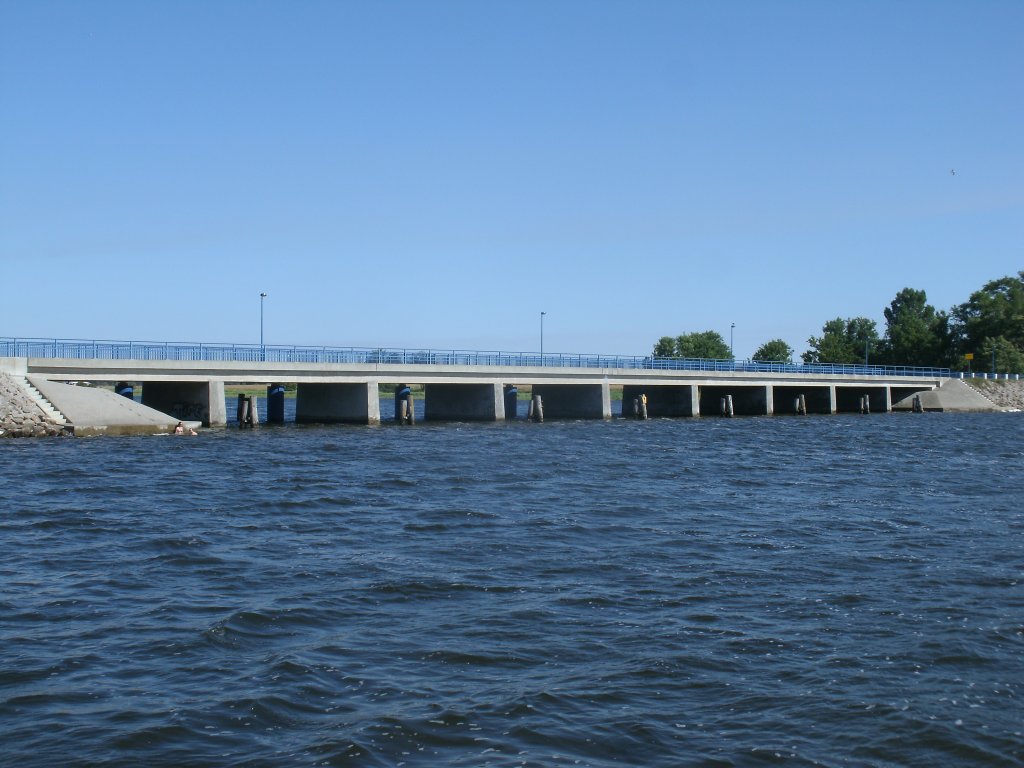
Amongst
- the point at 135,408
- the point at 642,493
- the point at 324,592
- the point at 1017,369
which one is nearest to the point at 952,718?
the point at 324,592

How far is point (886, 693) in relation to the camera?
1092 cm

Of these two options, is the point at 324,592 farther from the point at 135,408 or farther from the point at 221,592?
the point at 135,408

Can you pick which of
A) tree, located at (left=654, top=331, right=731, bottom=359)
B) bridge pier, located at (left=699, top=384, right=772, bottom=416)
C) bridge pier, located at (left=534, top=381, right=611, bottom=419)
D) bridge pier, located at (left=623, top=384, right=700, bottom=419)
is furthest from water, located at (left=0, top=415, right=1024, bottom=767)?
tree, located at (left=654, top=331, right=731, bottom=359)

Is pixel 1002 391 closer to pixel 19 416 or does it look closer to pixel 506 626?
pixel 19 416

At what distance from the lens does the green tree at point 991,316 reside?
140 m

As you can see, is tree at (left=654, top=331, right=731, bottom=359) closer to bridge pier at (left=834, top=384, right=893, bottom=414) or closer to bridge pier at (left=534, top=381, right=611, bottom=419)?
bridge pier at (left=834, top=384, right=893, bottom=414)

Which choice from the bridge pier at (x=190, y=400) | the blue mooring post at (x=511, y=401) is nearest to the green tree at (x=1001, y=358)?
the blue mooring post at (x=511, y=401)

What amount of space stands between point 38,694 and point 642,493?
64.0 feet

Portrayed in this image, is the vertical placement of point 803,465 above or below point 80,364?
below

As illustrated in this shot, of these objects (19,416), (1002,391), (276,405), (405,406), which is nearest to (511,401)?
(405,406)

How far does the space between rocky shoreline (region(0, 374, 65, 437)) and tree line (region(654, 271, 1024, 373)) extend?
351 ft

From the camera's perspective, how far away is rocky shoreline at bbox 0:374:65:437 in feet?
145

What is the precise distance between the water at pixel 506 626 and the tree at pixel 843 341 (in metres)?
134

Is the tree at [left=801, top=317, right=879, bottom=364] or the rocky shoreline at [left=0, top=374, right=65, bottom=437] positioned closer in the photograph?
the rocky shoreline at [left=0, top=374, right=65, bottom=437]
